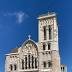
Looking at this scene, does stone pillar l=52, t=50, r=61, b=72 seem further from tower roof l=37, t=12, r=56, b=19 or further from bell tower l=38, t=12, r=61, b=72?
tower roof l=37, t=12, r=56, b=19

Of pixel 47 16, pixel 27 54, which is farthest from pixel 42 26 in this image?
pixel 27 54

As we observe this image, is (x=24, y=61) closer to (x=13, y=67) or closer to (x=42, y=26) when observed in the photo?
(x=13, y=67)

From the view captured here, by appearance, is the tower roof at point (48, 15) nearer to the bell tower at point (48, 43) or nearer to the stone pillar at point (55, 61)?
the bell tower at point (48, 43)

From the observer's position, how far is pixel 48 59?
60.5 metres

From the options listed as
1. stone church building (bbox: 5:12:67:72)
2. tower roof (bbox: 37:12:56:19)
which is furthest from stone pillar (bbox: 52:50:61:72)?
tower roof (bbox: 37:12:56:19)

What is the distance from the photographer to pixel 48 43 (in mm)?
61406

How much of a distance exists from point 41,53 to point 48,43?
7.40ft

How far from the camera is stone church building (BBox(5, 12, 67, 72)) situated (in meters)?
60.3

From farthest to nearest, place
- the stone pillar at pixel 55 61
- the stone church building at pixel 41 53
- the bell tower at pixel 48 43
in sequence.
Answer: the stone church building at pixel 41 53, the bell tower at pixel 48 43, the stone pillar at pixel 55 61

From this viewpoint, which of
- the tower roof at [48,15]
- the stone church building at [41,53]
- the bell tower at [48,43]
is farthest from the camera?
the tower roof at [48,15]

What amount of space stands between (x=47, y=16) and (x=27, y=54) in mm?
8095

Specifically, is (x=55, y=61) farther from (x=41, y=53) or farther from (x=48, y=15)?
(x=48, y=15)

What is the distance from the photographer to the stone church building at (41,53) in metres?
60.3

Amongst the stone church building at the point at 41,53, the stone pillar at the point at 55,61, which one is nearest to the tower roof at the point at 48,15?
the stone church building at the point at 41,53
